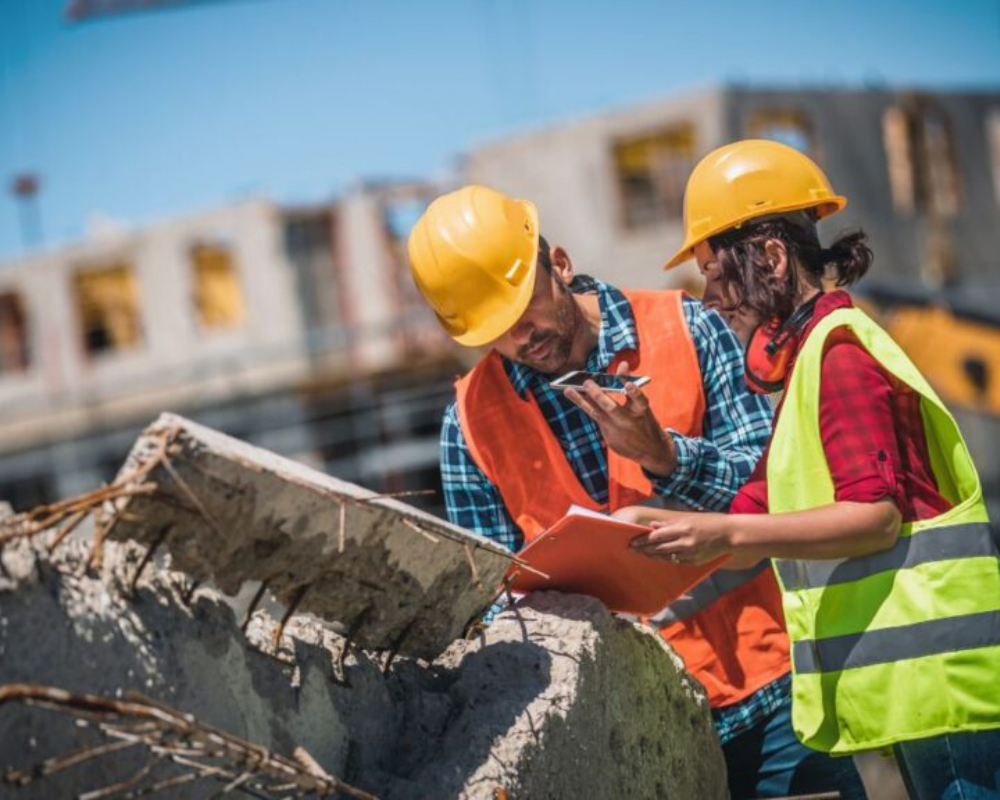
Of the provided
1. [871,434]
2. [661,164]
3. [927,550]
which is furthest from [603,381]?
[661,164]

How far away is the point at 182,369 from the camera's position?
30875 mm

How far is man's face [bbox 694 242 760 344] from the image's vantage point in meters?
3.04

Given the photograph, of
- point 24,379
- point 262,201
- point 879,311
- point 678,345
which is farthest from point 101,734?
point 24,379

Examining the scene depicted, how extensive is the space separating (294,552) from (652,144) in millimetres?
25868

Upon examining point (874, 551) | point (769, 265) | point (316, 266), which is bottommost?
point (316, 266)

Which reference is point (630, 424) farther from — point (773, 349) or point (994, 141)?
point (994, 141)

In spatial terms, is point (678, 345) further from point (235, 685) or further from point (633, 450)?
point (235, 685)

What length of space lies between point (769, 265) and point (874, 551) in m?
0.59

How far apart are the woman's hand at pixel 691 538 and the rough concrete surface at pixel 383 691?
284 millimetres

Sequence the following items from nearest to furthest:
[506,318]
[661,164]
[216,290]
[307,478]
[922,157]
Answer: [307,478], [506,318], [661,164], [922,157], [216,290]

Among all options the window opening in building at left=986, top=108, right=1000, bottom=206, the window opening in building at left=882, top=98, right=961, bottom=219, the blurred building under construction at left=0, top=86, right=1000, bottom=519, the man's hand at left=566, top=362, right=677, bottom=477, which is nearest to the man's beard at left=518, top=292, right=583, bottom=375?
the man's hand at left=566, top=362, right=677, bottom=477

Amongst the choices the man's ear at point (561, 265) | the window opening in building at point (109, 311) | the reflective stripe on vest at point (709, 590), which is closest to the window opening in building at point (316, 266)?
the window opening in building at point (109, 311)

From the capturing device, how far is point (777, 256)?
3049 millimetres

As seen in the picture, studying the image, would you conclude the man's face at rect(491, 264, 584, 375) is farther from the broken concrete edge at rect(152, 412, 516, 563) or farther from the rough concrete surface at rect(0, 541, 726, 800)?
the broken concrete edge at rect(152, 412, 516, 563)
